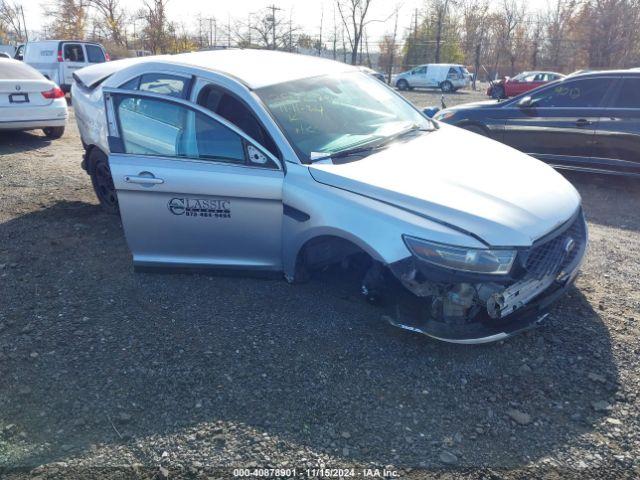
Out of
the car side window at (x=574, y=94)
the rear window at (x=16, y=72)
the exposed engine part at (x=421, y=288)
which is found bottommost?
the exposed engine part at (x=421, y=288)

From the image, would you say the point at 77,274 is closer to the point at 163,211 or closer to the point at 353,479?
the point at 163,211

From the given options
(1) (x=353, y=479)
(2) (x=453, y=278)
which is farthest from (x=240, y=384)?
(2) (x=453, y=278)

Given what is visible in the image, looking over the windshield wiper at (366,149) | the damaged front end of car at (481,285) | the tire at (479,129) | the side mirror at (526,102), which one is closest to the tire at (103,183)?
the windshield wiper at (366,149)

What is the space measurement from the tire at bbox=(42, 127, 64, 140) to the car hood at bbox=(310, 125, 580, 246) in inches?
331

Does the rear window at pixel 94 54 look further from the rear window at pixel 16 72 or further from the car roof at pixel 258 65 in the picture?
the car roof at pixel 258 65

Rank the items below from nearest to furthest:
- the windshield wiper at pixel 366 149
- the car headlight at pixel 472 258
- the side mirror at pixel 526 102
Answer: the car headlight at pixel 472 258
the windshield wiper at pixel 366 149
the side mirror at pixel 526 102

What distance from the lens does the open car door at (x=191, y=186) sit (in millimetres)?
3494

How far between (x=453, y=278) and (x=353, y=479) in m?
1.15

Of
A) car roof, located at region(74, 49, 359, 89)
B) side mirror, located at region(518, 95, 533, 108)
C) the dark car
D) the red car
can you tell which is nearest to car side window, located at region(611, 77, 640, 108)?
the dark car

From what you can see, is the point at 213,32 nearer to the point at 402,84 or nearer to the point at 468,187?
the point at 402,84

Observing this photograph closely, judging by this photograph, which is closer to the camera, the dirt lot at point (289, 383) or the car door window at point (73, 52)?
the dirt lot at point (289, 383)

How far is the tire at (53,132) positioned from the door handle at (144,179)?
24.1 ft

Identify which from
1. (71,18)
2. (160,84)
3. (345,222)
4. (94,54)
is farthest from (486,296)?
(71,18)

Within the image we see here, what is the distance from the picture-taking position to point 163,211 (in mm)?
3711
